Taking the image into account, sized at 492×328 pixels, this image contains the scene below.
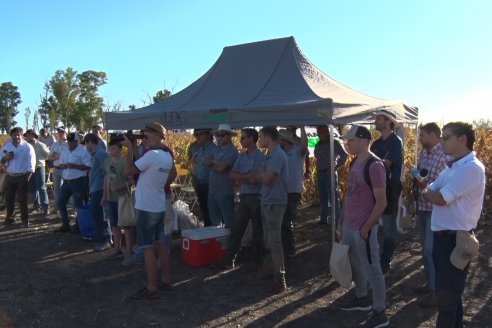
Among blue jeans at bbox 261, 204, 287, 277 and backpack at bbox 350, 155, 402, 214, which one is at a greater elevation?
backpack at bbox 350, 155, 402, 214

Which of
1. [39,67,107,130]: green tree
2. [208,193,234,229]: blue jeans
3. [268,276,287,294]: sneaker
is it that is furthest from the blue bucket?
[39,67,107,130]: green tree

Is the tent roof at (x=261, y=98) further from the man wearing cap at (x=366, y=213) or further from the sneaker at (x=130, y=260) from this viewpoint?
the sneaker at (x=130, y=260)

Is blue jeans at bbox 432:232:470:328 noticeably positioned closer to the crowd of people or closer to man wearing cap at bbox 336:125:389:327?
the crowd of people

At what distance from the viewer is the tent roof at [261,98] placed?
5961 mm

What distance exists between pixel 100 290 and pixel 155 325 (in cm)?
134

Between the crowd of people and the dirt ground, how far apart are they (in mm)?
218

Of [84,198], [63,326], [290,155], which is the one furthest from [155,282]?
[84,198]

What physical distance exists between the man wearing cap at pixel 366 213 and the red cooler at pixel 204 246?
2426 millimetres

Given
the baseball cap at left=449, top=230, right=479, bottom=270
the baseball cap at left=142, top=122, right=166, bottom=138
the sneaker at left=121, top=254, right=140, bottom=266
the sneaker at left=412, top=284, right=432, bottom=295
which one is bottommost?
the sneaker at left=412, top=284, right=432, bottom=295

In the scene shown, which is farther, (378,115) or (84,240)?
(84,240)

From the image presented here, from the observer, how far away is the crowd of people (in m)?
3.44

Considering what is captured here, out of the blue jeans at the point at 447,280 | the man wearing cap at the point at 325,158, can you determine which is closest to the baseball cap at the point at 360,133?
the blue jeans at the point at 447,280

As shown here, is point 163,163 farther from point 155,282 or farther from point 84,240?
point 84,240

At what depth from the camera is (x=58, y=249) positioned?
7559 millimetres
